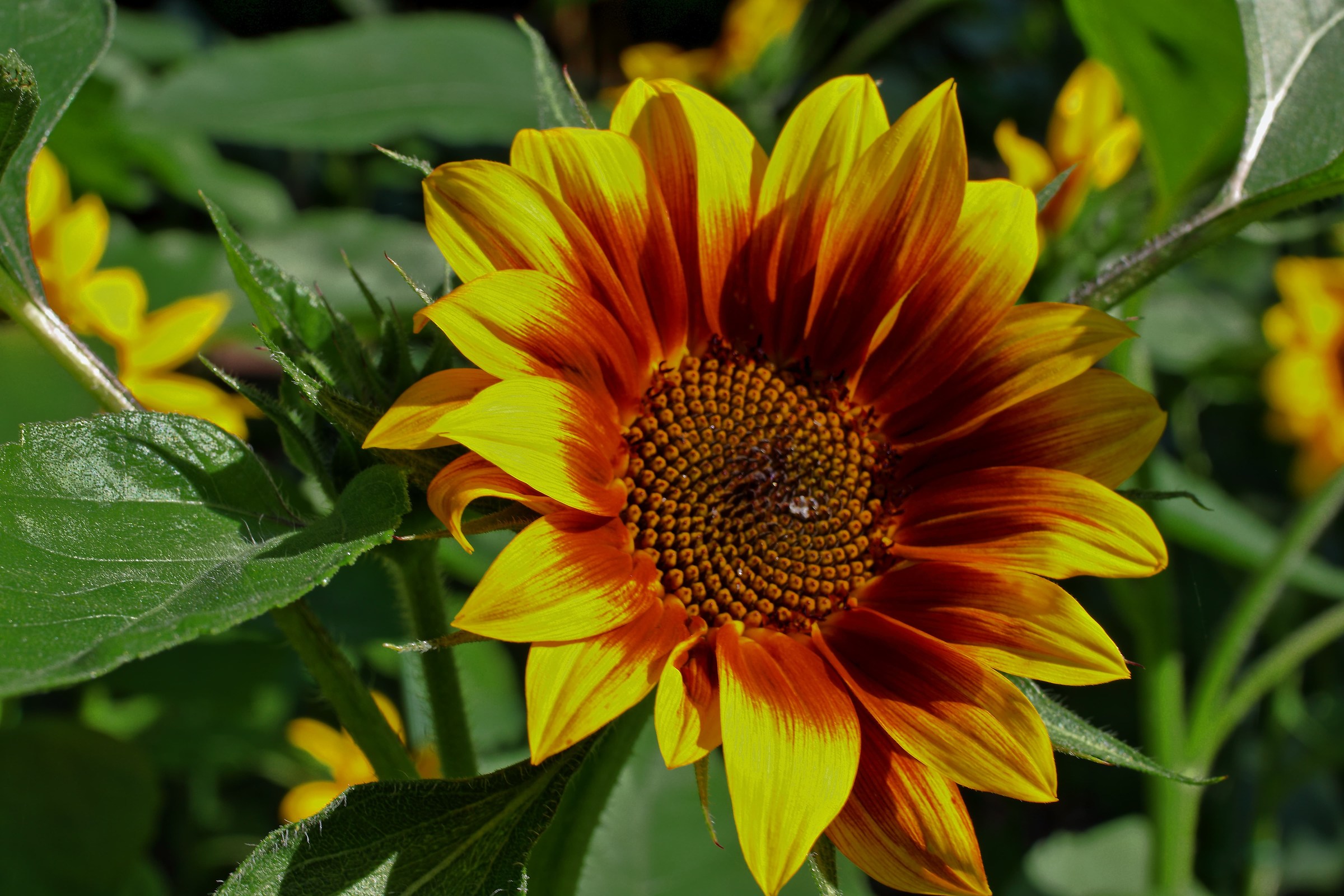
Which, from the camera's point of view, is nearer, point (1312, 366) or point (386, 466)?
point (386, 466)

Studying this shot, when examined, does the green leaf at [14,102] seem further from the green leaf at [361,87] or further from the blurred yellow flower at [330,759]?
the green leaf at [361,87]

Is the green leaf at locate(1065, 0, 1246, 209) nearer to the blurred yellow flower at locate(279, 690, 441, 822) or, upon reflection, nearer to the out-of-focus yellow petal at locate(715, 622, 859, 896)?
the out-of-focus yellow petal at locate(715, 622, 859, 896)

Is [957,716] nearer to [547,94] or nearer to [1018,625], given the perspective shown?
[1018,625]

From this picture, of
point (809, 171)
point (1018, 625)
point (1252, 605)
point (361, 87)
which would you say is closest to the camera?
point (1018, 625)

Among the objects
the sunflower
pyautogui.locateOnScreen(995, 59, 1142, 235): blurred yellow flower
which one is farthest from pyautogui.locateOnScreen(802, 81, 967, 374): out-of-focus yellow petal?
pyautogui.locateOnScreen(995, 59, 1142, 235): blurred yellow flower

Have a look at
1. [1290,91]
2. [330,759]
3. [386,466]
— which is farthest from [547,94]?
[330,759]

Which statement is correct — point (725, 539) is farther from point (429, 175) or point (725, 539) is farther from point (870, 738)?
point (429, 175)
